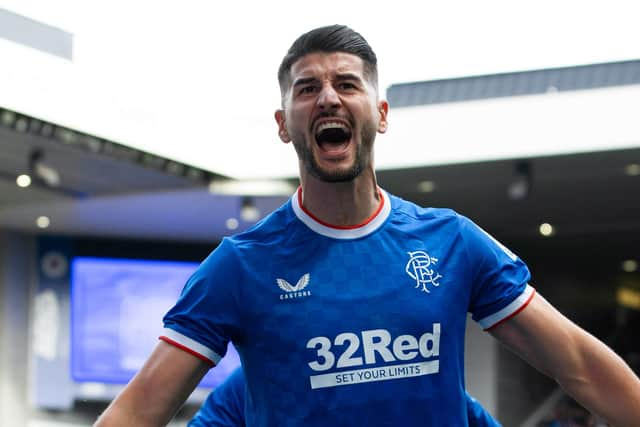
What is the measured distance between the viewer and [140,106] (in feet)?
32.3

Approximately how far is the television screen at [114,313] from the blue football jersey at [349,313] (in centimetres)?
1363

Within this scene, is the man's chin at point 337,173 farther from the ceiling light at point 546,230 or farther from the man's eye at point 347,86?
the ceiling light at point 546,230

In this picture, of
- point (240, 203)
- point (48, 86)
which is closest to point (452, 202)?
point (240, 203)

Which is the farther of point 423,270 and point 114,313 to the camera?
point 114,313

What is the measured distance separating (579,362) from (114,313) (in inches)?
558

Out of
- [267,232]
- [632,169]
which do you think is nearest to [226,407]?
[267,232]

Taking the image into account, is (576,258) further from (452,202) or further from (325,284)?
(325,284)

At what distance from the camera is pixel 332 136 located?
1920 millimetres

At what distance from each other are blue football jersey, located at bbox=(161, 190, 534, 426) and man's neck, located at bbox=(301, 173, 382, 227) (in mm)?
22

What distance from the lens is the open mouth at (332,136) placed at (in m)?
1.90

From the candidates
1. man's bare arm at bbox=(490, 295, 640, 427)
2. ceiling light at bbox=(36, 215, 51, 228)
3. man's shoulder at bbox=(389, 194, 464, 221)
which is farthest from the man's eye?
ceiling light at bbox=(36, 215, 51, 228)

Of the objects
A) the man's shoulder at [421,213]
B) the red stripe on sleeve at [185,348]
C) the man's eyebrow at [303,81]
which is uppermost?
the man's eyebrow at [303,81]

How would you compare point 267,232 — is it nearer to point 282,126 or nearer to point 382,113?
point 282,126

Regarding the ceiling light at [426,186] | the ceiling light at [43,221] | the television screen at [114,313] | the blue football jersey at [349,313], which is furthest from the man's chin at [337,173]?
the television screen at [114,313]
